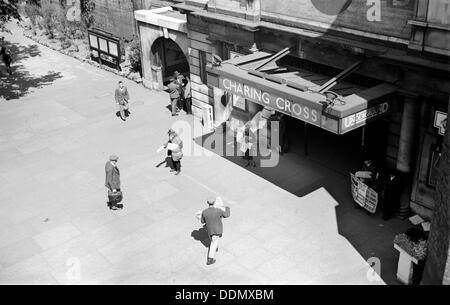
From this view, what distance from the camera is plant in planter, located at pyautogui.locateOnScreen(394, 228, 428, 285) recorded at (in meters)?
11.6

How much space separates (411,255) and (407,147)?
146 inches

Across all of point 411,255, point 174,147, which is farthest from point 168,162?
point 411,255

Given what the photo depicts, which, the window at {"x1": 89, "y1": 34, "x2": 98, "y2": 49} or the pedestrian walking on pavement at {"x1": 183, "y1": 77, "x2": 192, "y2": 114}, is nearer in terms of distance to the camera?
the pedestrian walking on pavement at {"x1": 183, "y1": 77, "x2": 192, "y2": 114}

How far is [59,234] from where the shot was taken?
48.9 ft

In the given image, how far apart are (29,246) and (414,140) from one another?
10.7 meters

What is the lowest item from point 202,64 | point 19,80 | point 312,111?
point 19,80

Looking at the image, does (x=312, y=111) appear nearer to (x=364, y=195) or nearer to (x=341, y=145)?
(x=364, y=195)

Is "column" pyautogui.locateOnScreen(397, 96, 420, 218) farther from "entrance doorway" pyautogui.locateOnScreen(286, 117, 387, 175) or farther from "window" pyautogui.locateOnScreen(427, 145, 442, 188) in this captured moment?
"entrance doorway" pyautogui.locateOnScreen(286, 117, 387, 175)

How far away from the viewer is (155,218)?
50.5 ft

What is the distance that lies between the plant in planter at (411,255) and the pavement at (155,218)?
1.79 ft

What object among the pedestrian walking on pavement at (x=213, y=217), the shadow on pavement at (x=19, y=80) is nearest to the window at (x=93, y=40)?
the shadow on pavement at (x=19, y=80)

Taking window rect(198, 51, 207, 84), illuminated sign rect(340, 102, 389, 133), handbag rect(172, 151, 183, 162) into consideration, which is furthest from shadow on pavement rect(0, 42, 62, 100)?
illuminated sign rect(340, 102, 389, 133)

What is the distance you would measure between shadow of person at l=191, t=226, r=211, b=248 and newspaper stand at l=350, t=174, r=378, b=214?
14.5 ft
